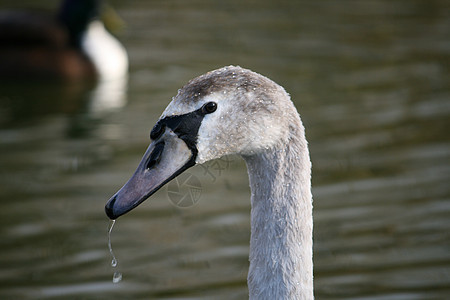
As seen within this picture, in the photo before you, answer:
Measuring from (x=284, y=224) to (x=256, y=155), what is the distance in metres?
0.29

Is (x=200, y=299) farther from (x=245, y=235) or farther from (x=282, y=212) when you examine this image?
(x=282, y=212)

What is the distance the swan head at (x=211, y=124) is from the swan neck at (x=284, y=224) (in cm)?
8

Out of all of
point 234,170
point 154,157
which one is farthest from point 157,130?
point 234,170

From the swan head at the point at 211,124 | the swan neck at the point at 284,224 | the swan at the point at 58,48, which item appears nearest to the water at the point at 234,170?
the swan at the point at 58,48

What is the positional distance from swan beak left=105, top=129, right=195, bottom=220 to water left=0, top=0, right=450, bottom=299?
2279mm

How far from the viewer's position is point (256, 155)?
3570mm

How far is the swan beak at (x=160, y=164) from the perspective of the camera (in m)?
3.39

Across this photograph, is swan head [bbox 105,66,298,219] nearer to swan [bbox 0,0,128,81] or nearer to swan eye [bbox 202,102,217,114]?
swan eye [bbox 202,102,217,114]

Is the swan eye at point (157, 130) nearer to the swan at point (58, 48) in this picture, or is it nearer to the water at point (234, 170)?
the water at point (234, 170)

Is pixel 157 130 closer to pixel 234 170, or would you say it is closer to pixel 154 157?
pixel 154 157

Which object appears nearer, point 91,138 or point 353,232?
point 353,232

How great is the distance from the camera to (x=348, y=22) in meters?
13.6

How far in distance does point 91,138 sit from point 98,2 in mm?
3996

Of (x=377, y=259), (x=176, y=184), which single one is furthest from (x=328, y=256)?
(x=176, y=184)
